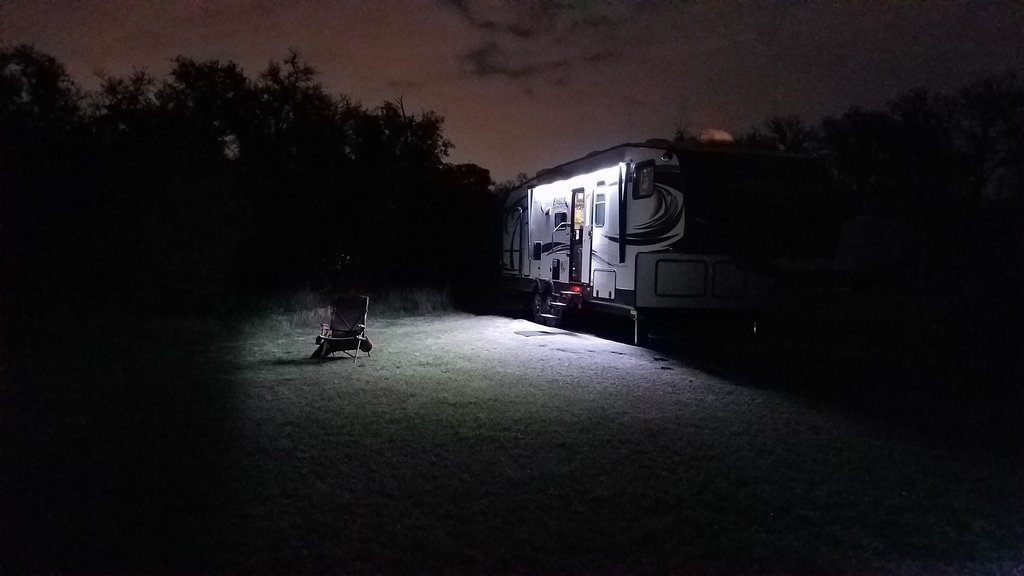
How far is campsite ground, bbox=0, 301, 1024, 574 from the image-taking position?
4.36m

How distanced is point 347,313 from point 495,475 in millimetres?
6400

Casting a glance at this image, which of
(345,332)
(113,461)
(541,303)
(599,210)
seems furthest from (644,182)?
(113,461)

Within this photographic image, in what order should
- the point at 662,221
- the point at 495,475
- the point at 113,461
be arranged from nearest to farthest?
the point at 495,475 < the point at 113,461 < the point at 662,221

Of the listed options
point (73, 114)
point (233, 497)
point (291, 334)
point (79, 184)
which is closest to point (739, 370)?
point (233, 497)

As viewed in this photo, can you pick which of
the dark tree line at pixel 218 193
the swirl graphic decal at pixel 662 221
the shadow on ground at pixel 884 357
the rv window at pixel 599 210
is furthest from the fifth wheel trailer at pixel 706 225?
the dark tree line at pixel 218 193

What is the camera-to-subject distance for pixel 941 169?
26.9 metres

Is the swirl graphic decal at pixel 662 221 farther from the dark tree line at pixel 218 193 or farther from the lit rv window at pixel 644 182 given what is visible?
the dark tree line at pixel 218 193

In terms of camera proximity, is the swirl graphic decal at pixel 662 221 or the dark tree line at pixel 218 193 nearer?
the swirl graphic decal at pixel 662 221

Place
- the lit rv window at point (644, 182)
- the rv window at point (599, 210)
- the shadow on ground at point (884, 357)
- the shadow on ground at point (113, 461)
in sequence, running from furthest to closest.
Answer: the rv window at point (599, 210) < the lit rv window at point (644, 182) < the shadow on ground at point (884, 357) < the shadow on ground at point (113, 461)

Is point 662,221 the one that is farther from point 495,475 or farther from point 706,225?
point 495,475

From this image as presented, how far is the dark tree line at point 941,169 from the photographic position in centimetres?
1375

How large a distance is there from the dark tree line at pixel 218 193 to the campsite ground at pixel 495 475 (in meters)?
4.32

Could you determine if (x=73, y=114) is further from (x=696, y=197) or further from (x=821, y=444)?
(x=821, y=444)

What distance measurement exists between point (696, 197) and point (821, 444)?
5.42 m
